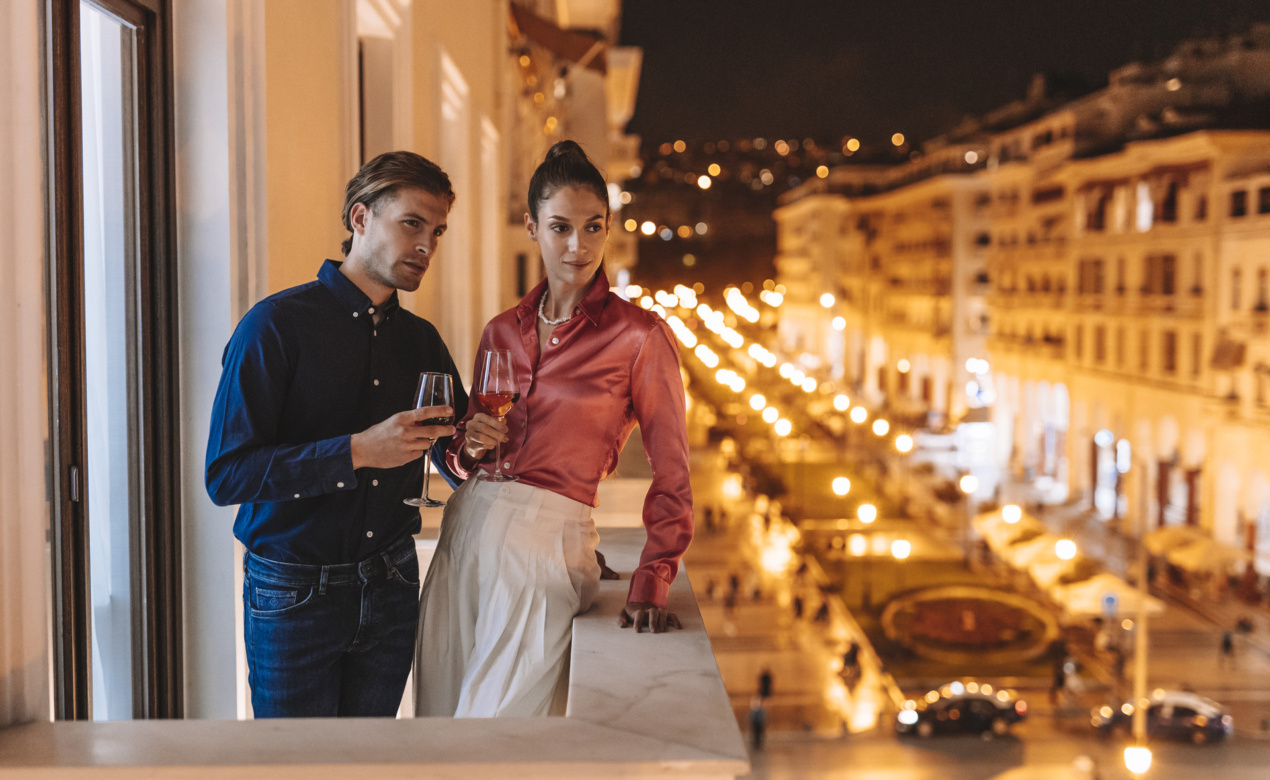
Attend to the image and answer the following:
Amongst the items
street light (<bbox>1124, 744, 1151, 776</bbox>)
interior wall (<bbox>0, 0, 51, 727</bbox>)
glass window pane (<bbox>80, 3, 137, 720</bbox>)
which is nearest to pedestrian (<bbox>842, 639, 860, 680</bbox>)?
street light (<bbox>1124, 744, 1151, 776</bbox>)

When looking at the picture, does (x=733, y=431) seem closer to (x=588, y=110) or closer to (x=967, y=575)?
(x=967, y=575)

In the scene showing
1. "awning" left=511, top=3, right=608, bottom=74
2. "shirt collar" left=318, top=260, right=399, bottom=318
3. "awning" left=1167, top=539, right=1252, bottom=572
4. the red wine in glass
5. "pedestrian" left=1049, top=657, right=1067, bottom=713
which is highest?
"awning" left=511, top=3, right=608, bottom=74

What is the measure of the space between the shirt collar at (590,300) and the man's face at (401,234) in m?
0.27

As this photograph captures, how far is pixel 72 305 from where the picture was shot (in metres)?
3.04

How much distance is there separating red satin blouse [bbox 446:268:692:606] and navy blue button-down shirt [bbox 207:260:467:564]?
0.29 metres

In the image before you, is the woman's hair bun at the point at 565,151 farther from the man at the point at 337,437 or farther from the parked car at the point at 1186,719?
the parked car at the point at 1186,719

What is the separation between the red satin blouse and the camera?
2.78 metres

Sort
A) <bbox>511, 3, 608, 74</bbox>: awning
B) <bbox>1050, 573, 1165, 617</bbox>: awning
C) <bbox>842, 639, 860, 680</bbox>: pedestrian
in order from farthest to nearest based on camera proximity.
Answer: <bbox>1050, 573, 1165, 617</bbox>: awning < <bbox>842, 639, 860, 680</bbox>: pedestrian < <bbox>511, 3, 608, 74</bbox>: awning

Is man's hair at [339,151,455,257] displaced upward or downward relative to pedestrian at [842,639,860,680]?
upward

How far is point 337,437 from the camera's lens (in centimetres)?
272

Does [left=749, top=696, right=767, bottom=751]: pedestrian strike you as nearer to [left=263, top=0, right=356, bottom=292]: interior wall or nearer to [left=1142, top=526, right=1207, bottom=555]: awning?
[left=263, top=0, right=356, bottom=292]: interior wall

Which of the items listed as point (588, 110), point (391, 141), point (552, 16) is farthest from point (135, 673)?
point (552, 16)

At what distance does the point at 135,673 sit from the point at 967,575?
939 inches

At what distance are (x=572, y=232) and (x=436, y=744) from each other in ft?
3.97
